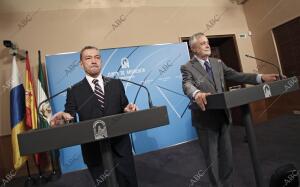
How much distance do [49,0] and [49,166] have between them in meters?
2.68

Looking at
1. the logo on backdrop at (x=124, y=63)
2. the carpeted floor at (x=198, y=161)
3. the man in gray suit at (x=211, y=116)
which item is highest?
the logo on backdrop at (x=124, y=63)

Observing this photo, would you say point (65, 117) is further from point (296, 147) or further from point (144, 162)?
point (296, 147)

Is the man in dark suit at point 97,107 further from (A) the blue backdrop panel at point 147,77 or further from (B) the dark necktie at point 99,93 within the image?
(A) the blue backdrop panel at point 147,77

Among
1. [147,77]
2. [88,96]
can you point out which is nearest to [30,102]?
[147,77]

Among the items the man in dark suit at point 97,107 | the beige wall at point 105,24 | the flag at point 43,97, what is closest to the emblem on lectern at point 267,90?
the man in dark suit at point 97,107

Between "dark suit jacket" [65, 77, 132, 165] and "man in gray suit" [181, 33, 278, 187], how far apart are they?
0.49 m

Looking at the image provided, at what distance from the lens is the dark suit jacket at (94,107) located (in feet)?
4.79

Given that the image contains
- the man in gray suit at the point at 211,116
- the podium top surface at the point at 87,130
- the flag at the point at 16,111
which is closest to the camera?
the podium top surface at the point at 87,130

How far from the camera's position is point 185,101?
159 inches

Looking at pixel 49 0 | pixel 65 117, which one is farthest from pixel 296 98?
pixel 49 0

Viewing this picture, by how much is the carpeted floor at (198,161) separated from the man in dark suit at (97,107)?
2.92ft

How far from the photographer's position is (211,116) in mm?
1646

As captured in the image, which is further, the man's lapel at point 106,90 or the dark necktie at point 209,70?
the dark necktie at point 209,70

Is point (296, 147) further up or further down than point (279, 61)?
further down
